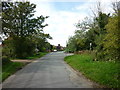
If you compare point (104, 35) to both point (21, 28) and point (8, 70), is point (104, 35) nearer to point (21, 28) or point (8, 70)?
point (8, 70)

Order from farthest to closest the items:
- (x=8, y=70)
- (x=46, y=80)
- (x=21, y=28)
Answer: (x=21, y=28) < (x=8, y=70) < (x=46, y=80)

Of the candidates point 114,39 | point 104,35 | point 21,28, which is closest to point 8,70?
point 114,39

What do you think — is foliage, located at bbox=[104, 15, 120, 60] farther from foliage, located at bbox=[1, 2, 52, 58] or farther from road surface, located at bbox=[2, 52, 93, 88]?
foliage, located at bbox=[1, 2, 52, 58]

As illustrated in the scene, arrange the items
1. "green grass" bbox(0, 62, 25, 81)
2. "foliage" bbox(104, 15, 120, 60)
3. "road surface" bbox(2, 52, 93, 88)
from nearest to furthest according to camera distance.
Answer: "road surface" bbox(2, 52, 93, 88) < "foliage" bbox(104, 15, 120, 60) < "green grass" bbox(0, 62, 25, 81)

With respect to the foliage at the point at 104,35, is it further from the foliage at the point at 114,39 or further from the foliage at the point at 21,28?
the foliage at the point at 21,28

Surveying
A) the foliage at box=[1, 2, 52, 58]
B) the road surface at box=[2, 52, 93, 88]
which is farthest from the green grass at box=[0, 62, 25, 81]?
the foliage at box=[1, 2, 52, 58]

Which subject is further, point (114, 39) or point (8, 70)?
point (8, 70)

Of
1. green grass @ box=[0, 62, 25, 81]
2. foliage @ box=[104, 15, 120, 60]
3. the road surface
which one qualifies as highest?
foliage @ box=[104, 15, 120, 60]

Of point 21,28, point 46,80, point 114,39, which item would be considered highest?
point 21,28

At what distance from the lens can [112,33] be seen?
9477 millimetres

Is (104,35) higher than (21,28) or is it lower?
lower

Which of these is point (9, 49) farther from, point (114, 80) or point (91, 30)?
point (114, 80)

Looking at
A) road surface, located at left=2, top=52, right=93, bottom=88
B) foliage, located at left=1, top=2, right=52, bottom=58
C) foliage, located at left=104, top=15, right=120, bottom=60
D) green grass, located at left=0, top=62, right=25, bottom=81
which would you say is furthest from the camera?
foliage, located at left=1, top=2, right=52, bottom=58

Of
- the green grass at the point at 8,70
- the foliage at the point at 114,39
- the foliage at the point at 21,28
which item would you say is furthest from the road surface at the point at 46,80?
the foliage at the point at 21,28
